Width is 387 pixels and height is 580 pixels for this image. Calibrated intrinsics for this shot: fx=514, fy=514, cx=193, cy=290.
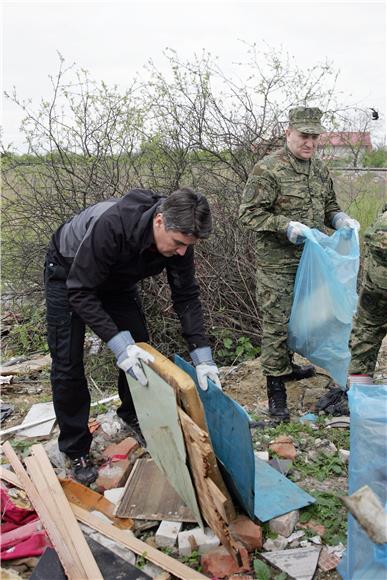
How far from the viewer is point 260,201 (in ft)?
10.4

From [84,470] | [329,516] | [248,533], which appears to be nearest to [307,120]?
[329,516]

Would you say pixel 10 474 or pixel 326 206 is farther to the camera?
pixel 326 206

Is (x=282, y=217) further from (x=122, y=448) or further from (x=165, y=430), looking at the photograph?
(x=122, y=448)

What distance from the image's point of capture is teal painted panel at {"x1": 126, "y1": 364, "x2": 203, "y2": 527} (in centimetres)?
204

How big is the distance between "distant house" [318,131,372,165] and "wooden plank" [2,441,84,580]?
411 centimetres

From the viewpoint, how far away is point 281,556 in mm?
2111

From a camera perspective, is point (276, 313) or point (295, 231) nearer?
point (295, 231)

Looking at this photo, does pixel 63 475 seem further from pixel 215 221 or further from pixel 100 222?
pixel 215 221

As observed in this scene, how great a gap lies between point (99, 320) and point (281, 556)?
1263 mm

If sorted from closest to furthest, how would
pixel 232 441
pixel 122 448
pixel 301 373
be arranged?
pixel 232 441 < pixel 122 448 < pixel 301 373

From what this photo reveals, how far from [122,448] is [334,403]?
4.72 ft

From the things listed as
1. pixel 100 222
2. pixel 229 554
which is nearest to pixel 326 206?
pixel 100 222

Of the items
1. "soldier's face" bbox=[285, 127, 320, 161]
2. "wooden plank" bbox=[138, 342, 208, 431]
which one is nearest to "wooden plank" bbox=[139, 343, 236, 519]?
"wooden plank" bbox=[138, 342, 208, 431]

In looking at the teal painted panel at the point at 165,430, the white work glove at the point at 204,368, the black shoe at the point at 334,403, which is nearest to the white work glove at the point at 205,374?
the white work glove at the point at 204,368
